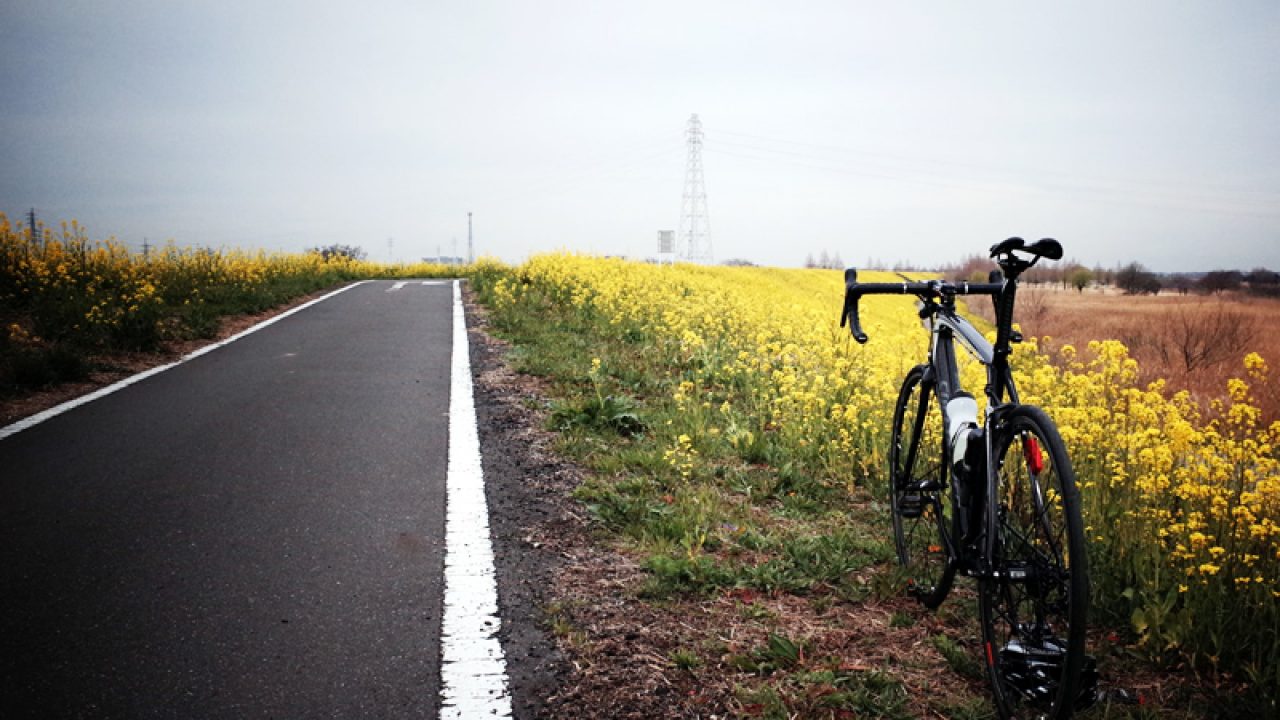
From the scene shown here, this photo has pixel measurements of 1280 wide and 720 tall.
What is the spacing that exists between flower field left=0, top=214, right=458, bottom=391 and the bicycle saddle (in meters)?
8.51

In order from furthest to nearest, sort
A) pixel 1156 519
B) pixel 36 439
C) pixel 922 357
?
1. pixel 922 357
2. pixel 36 439
3. pixel 1156 519

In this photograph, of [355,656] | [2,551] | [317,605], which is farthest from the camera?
[2,551]

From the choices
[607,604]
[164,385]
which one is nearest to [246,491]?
[607,604]

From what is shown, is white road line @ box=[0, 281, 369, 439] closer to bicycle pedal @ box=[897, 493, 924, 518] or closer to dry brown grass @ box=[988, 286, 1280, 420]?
bicycle pedal @ box=[897, 493, 924, 518]

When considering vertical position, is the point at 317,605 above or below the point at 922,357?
below

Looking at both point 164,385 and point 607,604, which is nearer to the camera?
point 607,604

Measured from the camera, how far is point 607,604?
10.3ft

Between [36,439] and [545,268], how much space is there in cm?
1317

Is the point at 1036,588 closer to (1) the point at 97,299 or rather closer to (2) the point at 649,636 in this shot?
(2) the point at 649,636

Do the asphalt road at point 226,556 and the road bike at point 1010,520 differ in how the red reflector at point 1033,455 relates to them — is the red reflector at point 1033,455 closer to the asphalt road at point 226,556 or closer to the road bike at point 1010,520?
the road bike at point 1010,520

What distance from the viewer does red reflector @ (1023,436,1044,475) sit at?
7.13ft

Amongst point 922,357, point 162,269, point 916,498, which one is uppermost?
point 162,269

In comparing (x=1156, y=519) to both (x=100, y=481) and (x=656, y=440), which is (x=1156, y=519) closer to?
(x=656, y=440)

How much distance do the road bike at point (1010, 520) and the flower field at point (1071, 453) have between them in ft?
2.64
